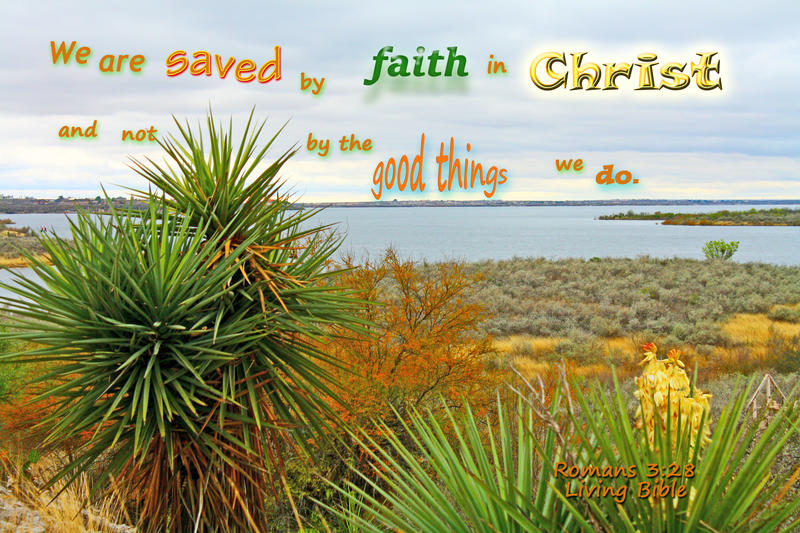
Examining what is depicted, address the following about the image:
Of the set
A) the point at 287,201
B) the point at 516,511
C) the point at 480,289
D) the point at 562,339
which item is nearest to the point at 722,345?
the point at 562,339

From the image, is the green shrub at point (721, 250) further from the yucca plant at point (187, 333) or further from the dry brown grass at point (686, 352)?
the yucca plant at point (187, 333)

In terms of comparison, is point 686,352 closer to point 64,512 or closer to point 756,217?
point 64,512

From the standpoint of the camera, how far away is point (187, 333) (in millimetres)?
3811

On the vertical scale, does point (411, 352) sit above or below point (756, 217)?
below

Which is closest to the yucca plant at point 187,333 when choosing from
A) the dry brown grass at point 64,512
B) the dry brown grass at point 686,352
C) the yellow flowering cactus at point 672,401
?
the dry brown grass at point 64,512

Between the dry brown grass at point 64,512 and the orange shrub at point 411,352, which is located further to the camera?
the orange shrub at point 411,352

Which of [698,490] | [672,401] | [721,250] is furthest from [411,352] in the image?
[721,250]

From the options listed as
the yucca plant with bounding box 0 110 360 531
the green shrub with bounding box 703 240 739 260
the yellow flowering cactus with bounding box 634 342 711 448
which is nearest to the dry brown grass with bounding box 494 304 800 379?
the yucca plant with bounding box 0 110 360 531

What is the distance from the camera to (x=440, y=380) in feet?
32.4

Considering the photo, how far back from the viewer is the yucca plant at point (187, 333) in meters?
3.82

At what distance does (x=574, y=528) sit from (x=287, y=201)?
3.58 metres

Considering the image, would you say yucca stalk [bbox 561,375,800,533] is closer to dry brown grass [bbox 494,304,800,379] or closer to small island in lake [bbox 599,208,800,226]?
dry brown grass [bbox 494,304,800,379]

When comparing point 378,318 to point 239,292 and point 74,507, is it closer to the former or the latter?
point 74,507

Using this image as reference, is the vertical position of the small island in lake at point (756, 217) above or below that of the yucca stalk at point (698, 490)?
above
